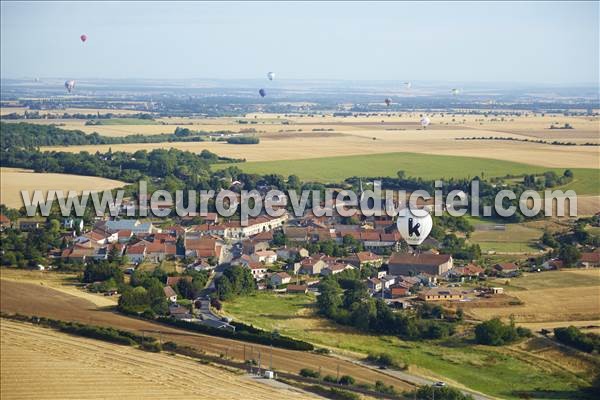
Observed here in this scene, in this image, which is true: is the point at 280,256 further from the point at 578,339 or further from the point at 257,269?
the point at 578,339

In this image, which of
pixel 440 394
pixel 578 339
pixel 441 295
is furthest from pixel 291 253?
pixel 440 394

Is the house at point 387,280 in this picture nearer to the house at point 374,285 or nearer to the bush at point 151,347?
the house at point 374,285

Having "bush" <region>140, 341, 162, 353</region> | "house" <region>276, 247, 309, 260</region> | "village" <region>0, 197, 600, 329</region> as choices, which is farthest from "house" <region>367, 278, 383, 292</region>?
"bush" <region>140, 341, 162, 353</region>

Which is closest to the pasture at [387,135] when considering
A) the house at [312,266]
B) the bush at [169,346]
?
the house at [312,266]

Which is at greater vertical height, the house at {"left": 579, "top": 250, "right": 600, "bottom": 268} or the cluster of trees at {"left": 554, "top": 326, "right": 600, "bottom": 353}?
the house at {"left": 579, "top": 250, "right": 600, "bottom": 268}

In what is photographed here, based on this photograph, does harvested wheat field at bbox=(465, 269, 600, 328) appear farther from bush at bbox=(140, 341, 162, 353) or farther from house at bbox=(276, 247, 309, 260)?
bush at bbox=(140, 341, 162, 353)

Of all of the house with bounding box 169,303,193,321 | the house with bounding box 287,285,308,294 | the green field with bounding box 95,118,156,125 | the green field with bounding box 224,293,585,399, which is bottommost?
the green field with bounding box 224,293,585,399

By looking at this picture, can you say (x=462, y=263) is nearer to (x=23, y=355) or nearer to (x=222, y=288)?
(x=222, y=288)
